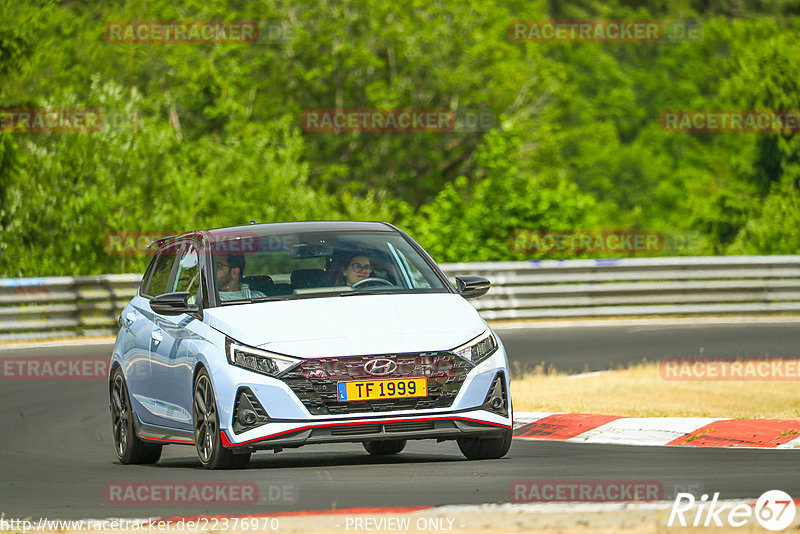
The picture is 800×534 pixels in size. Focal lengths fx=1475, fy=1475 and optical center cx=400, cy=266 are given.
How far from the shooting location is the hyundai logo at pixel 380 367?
27.6ft

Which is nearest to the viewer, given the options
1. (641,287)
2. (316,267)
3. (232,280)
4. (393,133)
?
(232,280)

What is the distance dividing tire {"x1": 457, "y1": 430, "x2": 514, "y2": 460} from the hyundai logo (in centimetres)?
100

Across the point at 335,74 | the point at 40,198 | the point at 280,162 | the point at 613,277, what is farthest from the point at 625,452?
the point at 335,74

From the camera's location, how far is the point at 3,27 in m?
25.5

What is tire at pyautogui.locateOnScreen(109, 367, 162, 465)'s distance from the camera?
10531 millimetres

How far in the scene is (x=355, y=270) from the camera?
965 cm

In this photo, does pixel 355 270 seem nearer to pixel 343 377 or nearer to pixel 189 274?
pixel 189 274

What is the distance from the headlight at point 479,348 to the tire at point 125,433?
2.95 meters

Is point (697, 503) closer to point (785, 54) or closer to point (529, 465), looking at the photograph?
point (529, 465)

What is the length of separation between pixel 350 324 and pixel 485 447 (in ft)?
4.41

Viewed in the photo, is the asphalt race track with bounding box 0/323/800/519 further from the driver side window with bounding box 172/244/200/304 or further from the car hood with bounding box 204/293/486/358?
the driver side window with bounding box 172/244/200/304

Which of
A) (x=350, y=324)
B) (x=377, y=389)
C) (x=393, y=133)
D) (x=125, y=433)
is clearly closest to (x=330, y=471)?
(x=377, y=389)

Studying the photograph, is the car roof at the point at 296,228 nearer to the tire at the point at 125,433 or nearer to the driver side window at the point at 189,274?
the driver side window at the point at 189,274

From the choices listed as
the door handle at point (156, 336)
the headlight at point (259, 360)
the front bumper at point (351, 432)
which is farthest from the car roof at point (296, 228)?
the front bumper at point (351, 432)
